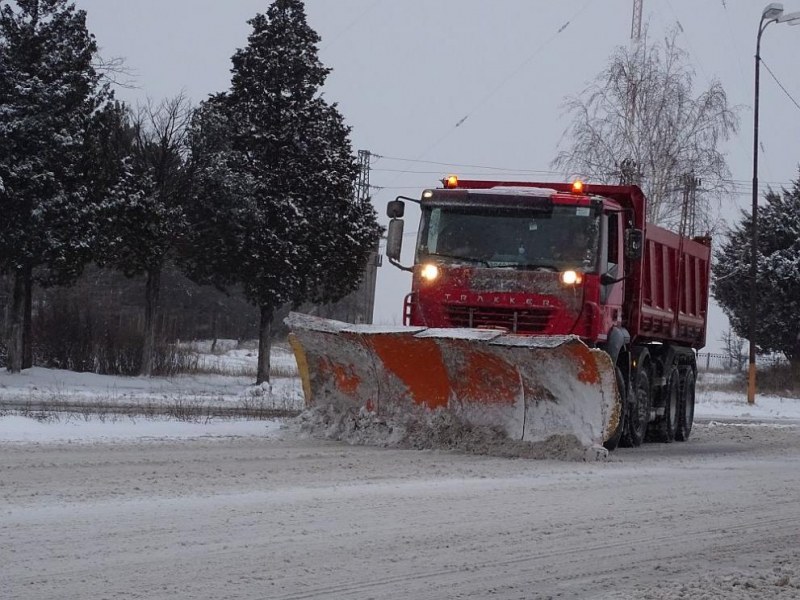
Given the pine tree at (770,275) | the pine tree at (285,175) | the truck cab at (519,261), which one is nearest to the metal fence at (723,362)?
the pine tree at (770,275)

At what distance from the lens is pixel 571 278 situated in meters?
12.3

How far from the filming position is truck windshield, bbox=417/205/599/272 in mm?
12484

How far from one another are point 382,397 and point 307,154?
17.4 meters

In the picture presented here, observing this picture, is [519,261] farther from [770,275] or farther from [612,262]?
[770,275]

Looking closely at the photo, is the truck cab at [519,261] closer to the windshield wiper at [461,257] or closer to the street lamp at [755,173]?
the windshield wiper at [461,257]

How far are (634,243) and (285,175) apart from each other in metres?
17.4

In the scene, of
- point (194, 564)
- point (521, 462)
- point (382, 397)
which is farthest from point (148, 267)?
point (194, 564)

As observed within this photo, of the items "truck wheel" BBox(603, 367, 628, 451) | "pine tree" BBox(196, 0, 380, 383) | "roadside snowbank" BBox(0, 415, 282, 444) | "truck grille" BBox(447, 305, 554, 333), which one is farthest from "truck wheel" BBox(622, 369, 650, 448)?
"pine tree" BBox(196, 0, 380, 383)

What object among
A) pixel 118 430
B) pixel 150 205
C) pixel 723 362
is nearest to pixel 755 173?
pixel 150 205

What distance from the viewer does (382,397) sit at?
501 inches

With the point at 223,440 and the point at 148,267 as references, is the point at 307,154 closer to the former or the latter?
the point at 148,267

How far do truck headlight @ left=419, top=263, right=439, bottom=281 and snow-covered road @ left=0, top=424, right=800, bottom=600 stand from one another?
7.21 feet

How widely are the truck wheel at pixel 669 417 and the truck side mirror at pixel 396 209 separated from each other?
4.95 m

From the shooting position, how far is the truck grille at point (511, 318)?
12.3 metres
